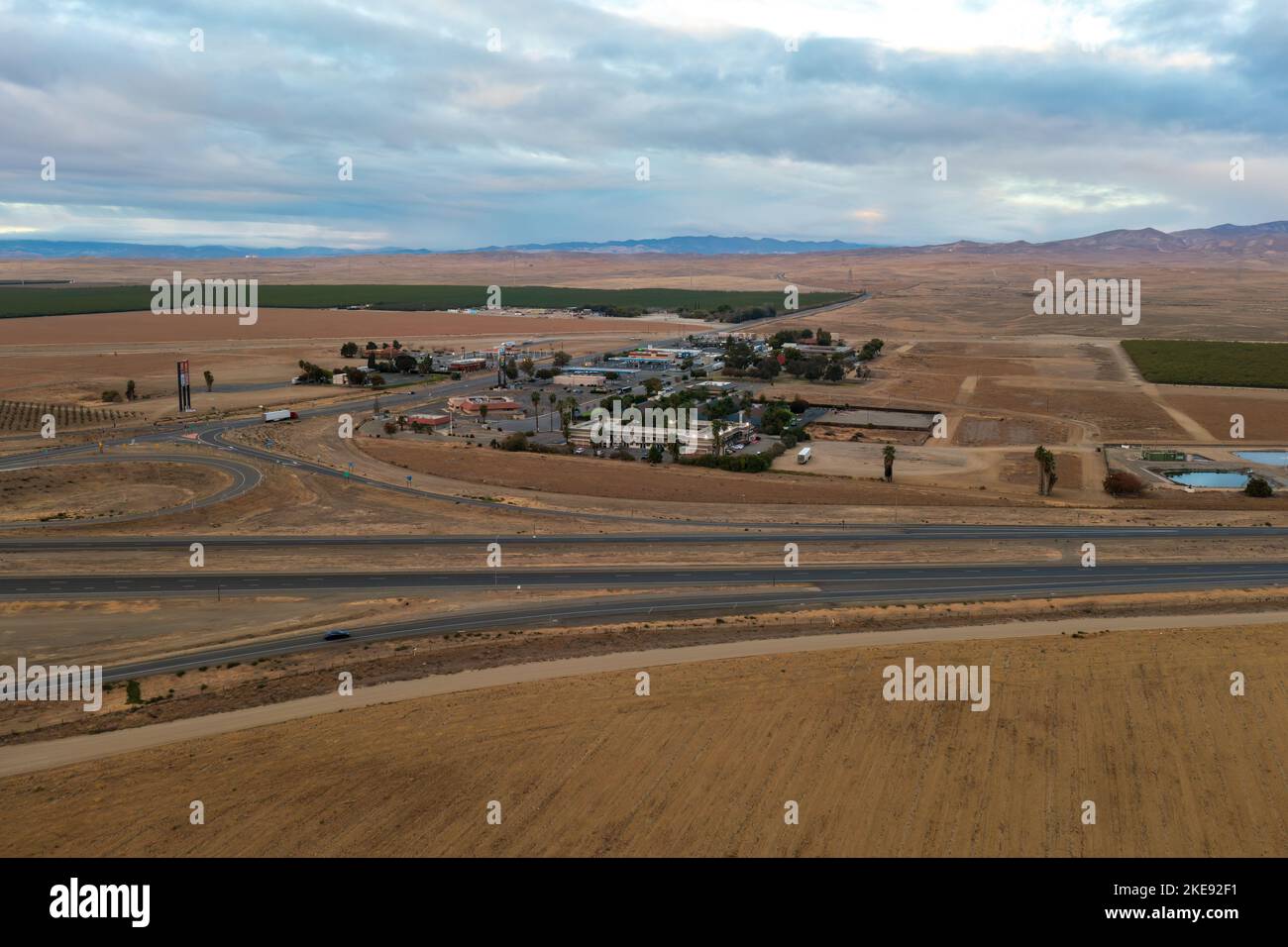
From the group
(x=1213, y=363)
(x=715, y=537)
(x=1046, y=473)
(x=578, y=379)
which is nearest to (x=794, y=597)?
(x=715, y=537)

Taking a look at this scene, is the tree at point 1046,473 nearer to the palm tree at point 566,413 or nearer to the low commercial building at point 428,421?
the palm tree at point 566,413

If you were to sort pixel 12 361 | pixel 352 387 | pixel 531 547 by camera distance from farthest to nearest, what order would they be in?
pixel 12 361
pixel 352 387
pixel 531 547

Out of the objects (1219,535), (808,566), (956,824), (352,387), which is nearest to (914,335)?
(352,387)

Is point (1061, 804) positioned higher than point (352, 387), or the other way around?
point (352, 387)

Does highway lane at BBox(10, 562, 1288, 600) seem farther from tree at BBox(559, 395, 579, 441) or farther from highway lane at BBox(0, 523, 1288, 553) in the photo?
tree at BBox(559, 395, 579, 441)

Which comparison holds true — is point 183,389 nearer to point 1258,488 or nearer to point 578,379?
point 578,379

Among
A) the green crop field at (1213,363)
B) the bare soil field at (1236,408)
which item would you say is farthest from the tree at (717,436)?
the green crop field at (1213,363)

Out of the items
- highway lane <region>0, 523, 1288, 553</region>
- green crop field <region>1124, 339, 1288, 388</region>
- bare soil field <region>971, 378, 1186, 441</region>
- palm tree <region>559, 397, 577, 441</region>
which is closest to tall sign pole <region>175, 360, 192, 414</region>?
palm tree <region>559, 397, 577, 441</region>

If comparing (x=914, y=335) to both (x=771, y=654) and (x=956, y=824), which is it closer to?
(x=771, y=654)
